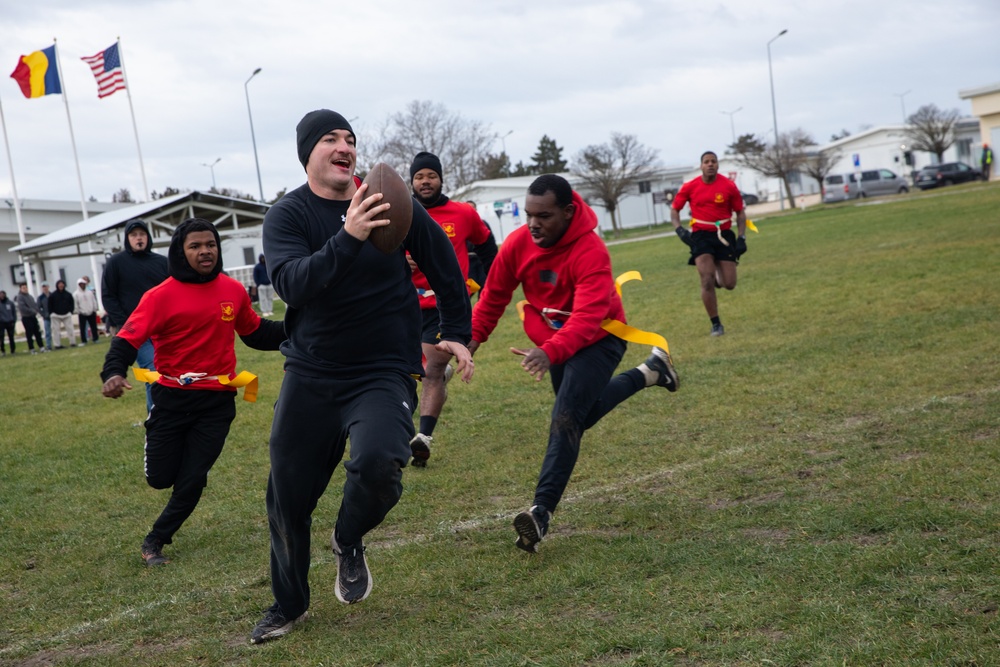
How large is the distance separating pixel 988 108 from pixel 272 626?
218 ft

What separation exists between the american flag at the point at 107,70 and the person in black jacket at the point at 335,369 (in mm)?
37580

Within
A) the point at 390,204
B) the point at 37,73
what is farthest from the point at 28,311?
the point at 390,204

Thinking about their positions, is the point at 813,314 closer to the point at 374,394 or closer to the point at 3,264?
the point at 374,394

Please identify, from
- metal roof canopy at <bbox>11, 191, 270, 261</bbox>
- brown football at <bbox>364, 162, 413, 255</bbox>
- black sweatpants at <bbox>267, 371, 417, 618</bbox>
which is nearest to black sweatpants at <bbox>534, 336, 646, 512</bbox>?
black sweatpants at <bbox>267, 371, 417, 618</bbox>

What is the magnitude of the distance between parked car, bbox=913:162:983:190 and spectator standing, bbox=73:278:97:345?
148ft

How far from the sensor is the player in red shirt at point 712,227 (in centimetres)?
1282

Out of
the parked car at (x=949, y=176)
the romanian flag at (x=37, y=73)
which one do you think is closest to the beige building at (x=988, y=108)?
the parked car at (x=949, y=176)

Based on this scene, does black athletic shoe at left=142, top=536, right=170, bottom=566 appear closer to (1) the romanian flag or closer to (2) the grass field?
(2) the grass field

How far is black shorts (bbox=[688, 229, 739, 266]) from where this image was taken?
12.9m

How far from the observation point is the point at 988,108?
61219 millimetres

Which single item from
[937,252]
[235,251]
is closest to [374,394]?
[937,252]

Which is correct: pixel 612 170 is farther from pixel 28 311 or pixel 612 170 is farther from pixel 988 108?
pixel 28 311

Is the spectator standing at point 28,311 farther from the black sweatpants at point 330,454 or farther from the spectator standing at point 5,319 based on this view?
the black sweatpants at point 330,454

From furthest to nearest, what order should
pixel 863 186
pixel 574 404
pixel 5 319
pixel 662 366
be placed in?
pixel 863 186 → pixel 5 319 → pixel 662 366 → pixel 574 404
